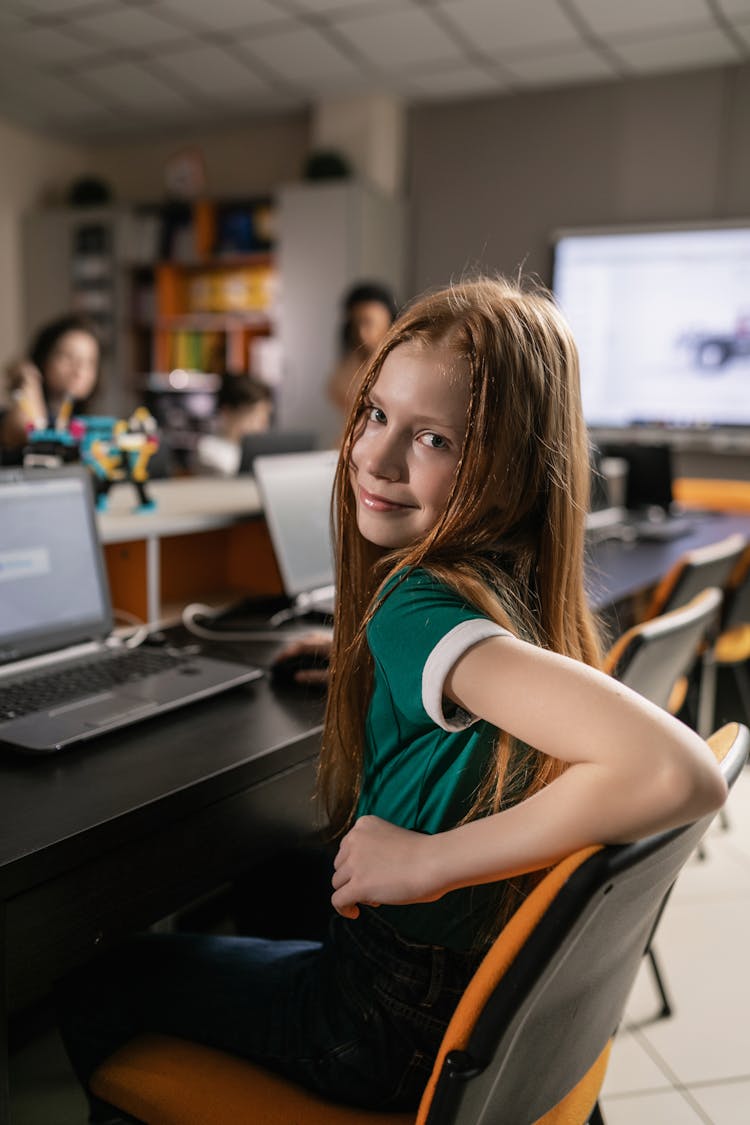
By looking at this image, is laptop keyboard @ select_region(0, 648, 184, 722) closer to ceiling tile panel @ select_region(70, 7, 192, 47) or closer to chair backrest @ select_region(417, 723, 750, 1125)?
chair backrest @ select_region(417, 723, 750, 1125)

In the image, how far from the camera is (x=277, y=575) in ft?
7.11

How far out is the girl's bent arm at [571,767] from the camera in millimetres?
646

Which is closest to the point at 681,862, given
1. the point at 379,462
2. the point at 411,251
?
the point at 379,462

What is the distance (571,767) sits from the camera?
0.69 meters

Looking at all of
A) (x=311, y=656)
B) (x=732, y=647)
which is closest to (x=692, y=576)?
(x=311, y=656)

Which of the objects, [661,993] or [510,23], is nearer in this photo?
[661,993]

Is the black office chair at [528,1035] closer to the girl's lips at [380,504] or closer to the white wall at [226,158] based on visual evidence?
the girl's lips at [380,504]

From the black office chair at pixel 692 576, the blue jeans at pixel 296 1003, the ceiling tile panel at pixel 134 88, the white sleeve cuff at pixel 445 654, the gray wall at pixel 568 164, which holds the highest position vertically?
the ceiling tile panel at pixel 134 88

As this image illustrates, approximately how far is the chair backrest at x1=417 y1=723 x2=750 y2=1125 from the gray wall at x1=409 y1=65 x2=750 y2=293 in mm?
4071

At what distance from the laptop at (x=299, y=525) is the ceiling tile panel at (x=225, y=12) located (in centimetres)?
313

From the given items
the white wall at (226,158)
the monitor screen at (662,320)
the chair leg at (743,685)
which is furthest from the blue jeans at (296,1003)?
the white wall at (226,158)

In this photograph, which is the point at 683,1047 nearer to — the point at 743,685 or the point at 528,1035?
the point at 528,1035

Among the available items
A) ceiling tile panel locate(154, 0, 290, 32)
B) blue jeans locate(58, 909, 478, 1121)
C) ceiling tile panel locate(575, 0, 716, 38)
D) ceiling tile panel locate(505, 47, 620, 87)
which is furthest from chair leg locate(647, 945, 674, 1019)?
ceiling tile panel locate(505, 47, 620, 87)

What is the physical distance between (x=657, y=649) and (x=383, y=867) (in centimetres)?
75
